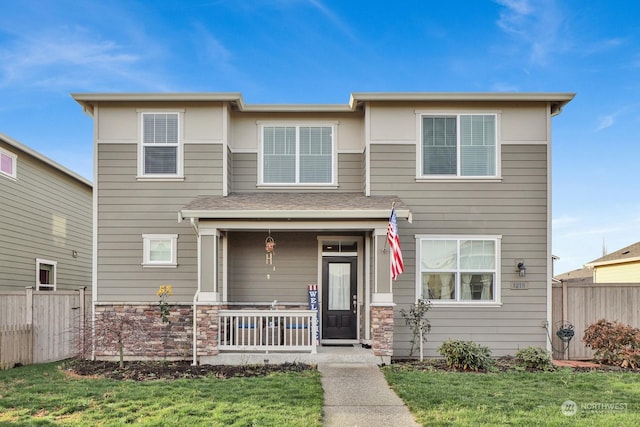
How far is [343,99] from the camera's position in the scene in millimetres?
12398

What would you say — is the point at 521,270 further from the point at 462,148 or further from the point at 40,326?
the point at 40,326

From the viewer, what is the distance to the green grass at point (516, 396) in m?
6.44

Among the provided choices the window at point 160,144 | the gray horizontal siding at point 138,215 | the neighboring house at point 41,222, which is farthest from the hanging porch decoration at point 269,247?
the neighboring house at point 41,222

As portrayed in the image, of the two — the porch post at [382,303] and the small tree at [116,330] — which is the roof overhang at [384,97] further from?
the small tree at [116,330]

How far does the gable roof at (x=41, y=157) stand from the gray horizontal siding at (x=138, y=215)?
3.16m

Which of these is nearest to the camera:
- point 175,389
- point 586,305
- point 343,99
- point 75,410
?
point 75,410

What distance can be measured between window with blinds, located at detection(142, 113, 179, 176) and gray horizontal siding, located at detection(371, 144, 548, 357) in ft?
14.6

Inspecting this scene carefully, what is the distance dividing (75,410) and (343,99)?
8.45 meters

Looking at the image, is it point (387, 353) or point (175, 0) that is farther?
point (175, 0)

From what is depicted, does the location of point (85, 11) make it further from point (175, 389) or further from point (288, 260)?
point (175, 389)

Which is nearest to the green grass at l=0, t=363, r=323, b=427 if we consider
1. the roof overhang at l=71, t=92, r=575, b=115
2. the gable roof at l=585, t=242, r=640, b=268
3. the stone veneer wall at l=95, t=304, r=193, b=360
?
the stone veneer wall at l=95, t=304, r=193, b=360

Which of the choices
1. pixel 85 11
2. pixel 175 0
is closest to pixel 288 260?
pixel 175 0

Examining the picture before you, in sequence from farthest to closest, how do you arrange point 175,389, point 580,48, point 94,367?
point 580,48 → point 94,367 → point 175,389

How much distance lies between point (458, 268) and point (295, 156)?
4448 millimetres
